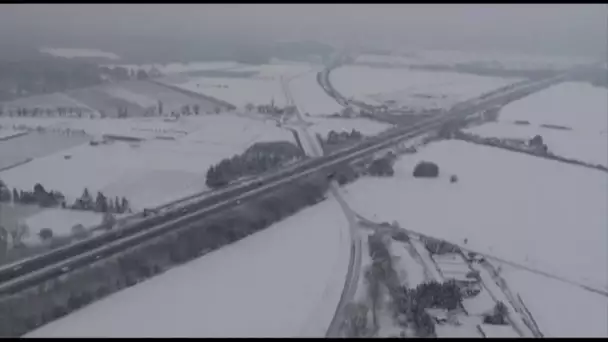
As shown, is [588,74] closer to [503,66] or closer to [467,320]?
[503,66]

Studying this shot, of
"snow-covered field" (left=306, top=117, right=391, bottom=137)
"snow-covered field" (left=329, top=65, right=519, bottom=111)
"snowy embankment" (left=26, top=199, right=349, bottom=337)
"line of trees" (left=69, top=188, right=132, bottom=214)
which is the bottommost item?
"snowy embankment" (left=26, top=199, right=349, bottom=337)

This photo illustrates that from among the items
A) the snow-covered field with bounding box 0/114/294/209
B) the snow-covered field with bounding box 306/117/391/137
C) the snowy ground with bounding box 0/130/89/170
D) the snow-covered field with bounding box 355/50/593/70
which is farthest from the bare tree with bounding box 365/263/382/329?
the snow-covered field with bounding box 355/50/593/70

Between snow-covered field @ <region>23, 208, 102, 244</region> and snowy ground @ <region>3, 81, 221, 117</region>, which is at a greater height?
snowy ground @ <region>3, 81, 221, 117</region>

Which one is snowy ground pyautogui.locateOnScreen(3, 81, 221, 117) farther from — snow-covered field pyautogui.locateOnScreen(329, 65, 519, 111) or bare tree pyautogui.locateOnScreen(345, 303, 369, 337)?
bare tree pyautogui.locateOnScreen(345, 303, 369, 337)

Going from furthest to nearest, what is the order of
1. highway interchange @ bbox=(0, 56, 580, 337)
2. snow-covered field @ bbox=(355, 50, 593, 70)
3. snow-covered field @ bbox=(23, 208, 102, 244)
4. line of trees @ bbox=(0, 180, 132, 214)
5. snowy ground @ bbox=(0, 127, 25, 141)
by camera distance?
snow-covered field @ bbox=(355, 50, 593, 70) < snowy ground @ bbox=(0, 127, 25, 141) < line of trees @ bbox=(0, 180, 132, 214) < snow-covered field @ bbox=(23, 208, 102, 244) < highway interchange @ bbox=(0, 56, 580, 337)

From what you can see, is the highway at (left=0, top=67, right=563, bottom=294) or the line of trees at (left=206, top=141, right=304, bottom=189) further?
the line of trees at (left=206, top=141, right=304, bottom=189)

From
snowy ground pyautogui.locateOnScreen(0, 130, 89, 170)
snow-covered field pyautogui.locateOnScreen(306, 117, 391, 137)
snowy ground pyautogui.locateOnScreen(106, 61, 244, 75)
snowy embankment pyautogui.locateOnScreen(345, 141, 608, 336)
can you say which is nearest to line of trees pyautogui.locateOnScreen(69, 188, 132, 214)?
snowy ground pyautogui.locateOnScreen(0, 130, 89, 170)

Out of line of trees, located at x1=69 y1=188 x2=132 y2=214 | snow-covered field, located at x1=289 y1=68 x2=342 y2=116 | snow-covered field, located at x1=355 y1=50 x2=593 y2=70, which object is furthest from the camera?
snow-covered field, located at x1=355 y1=50 x2=593 y2=70
